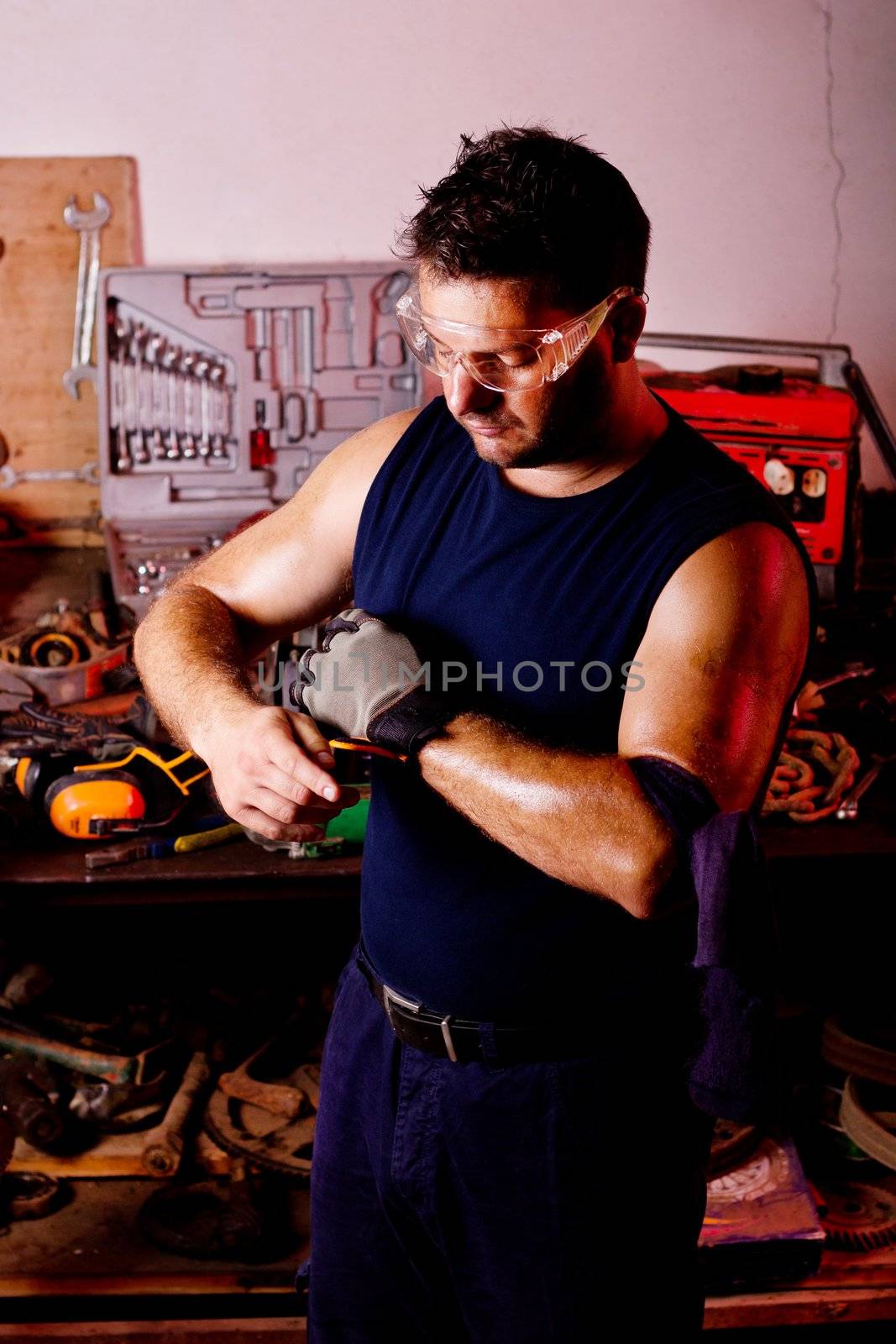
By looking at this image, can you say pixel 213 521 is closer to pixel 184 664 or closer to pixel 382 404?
pixel 382 404

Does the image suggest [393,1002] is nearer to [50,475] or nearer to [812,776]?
[812,776]

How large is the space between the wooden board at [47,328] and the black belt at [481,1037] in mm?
2064

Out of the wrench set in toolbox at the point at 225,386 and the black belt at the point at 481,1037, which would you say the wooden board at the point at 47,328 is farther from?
the black belt at the point at 481,1037

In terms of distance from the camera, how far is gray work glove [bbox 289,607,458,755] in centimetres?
124

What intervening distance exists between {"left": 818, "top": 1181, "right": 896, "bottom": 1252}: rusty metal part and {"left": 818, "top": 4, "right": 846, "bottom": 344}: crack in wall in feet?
6.96

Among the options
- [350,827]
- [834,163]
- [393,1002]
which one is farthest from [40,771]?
[834,163]

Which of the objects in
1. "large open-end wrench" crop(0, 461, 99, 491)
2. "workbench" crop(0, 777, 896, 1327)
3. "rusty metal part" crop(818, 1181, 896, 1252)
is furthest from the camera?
"large open-end wrench" crop(0, 461, 99, 491)

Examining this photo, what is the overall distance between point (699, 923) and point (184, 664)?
0.69 meters

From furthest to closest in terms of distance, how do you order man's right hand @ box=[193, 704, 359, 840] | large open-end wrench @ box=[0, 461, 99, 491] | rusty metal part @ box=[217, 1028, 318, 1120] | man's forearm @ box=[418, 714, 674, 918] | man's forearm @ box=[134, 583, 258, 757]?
1. large open-end wrench @ box=[0, 461, 99, 491]
2. rusty metal part @ box=[217, 1028, 318, 1120]
3. man's forearm @ box=[134, 583, 258, 757]
4. man's right hand @ box=[193, 704, 359, 840]
5. man's forearm @ box=[418, 714, 674, 918]

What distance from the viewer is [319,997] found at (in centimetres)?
295

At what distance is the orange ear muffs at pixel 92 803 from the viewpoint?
2.14 m

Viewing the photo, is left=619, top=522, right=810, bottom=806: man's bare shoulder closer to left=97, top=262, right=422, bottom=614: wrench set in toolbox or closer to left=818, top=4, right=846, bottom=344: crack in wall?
left=97, top=262, right=422, bottom=614: wrench set in toolbox

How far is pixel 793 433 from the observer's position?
2791 mm

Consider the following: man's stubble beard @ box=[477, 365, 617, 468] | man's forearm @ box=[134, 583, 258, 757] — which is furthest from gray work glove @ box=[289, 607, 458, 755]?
man's stubble beard @ box=[477, 365, 617, 468]
